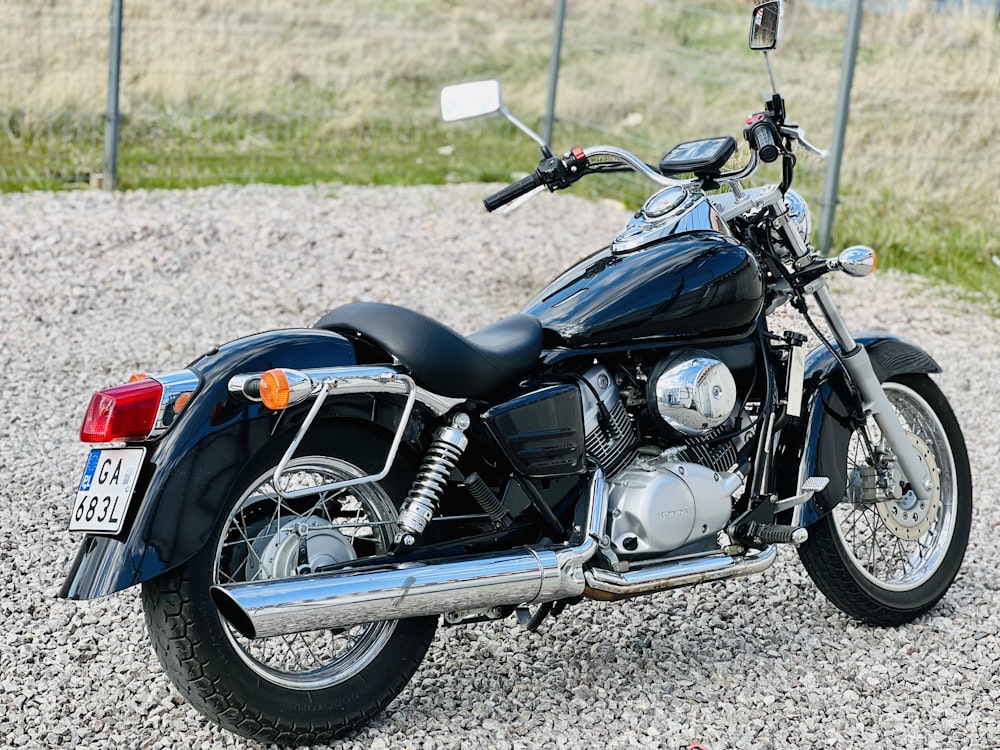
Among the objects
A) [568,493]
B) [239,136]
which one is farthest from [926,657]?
[239,136]

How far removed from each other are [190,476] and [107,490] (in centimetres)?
19

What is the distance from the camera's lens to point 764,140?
3.60m

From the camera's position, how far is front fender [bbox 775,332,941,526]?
3787mm

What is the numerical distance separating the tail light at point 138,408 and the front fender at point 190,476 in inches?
1.0

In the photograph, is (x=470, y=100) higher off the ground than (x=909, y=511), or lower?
higher

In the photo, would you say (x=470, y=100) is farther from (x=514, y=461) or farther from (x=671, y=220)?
(x=514, y=461)

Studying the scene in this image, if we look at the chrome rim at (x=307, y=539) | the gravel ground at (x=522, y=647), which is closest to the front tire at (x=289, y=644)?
the chrome rim at (x=307, y=539)

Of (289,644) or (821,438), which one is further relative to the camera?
(821,438)

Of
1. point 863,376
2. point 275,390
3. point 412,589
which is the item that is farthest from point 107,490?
point 863,376

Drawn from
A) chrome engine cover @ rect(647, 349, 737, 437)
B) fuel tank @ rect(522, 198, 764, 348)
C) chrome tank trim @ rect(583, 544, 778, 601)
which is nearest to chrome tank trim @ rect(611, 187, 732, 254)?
fuel tank @ rect(522, 198, 764, 348)

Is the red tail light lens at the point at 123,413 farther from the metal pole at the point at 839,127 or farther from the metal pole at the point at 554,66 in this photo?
the metal pole at the point at 554,66

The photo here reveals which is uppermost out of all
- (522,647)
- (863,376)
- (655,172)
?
(655,172)

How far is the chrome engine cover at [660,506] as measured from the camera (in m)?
3.41

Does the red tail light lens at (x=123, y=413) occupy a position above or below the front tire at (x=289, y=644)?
above
